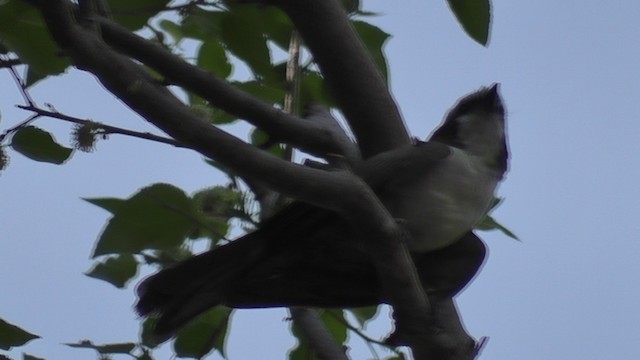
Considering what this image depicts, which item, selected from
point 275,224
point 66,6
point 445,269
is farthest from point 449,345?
point 66,6

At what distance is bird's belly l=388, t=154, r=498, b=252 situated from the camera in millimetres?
2928

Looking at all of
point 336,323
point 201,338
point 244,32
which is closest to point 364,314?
point 336,323

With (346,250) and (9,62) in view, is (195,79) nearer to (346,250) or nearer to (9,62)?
(9,62)

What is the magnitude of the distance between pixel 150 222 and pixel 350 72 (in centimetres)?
61

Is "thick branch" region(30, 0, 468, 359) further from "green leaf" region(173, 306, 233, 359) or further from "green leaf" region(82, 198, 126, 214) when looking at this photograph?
"green leaf" region(173, 306, 233, 359)

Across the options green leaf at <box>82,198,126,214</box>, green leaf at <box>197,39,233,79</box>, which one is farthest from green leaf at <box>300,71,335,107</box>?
green leaf at <box>82,198,126,214</box>

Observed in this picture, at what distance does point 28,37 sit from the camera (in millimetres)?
2225

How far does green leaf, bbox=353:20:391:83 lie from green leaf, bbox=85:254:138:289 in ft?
2.82

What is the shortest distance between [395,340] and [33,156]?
3.20 ft

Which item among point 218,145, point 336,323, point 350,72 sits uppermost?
point 218,145

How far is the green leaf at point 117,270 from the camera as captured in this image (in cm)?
280

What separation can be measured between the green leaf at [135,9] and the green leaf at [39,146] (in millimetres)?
310

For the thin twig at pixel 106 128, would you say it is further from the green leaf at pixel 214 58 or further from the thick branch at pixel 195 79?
the green leaf at pixel 214 58

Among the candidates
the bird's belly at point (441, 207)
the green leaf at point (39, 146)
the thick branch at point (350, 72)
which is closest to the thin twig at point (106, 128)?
the green leaf at point (39, 146)
